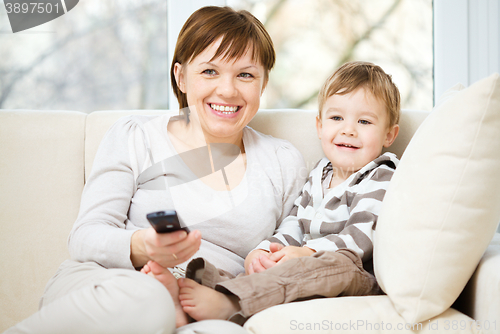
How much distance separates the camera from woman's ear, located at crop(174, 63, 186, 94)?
129 cm

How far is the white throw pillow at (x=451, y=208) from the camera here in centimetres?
80

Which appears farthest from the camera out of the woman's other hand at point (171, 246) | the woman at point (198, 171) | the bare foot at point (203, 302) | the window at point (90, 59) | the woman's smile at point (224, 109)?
the window at point (90, 59)

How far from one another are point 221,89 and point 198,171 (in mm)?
260

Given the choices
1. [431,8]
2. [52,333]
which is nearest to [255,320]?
[52,333]

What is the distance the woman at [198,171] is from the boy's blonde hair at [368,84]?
0.23 m

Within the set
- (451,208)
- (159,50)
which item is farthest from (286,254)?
(159,50)

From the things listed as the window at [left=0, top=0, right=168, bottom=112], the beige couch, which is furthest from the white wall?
the window at [left=0, top=0, right=168, bottom=112]

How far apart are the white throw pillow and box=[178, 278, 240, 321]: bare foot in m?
0.37

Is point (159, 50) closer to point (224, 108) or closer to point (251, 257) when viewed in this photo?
point (224, 108)

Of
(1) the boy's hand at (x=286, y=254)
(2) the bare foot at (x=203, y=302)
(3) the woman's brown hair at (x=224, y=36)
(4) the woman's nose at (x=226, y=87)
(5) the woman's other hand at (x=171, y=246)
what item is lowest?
(2) the bare foot at (x=203, y=302)

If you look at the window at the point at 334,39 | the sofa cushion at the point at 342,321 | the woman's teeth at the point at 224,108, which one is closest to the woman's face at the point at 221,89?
the woman's teeth at the point at 224,108

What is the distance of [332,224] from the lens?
1182 millimetres

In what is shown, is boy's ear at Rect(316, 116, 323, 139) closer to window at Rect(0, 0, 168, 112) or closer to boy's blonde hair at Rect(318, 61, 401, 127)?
boy's blonde hair at Rect(318, 61, 401, 127)

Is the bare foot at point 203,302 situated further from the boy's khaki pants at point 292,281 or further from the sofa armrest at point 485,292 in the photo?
the sofa armrest at point 485,292
